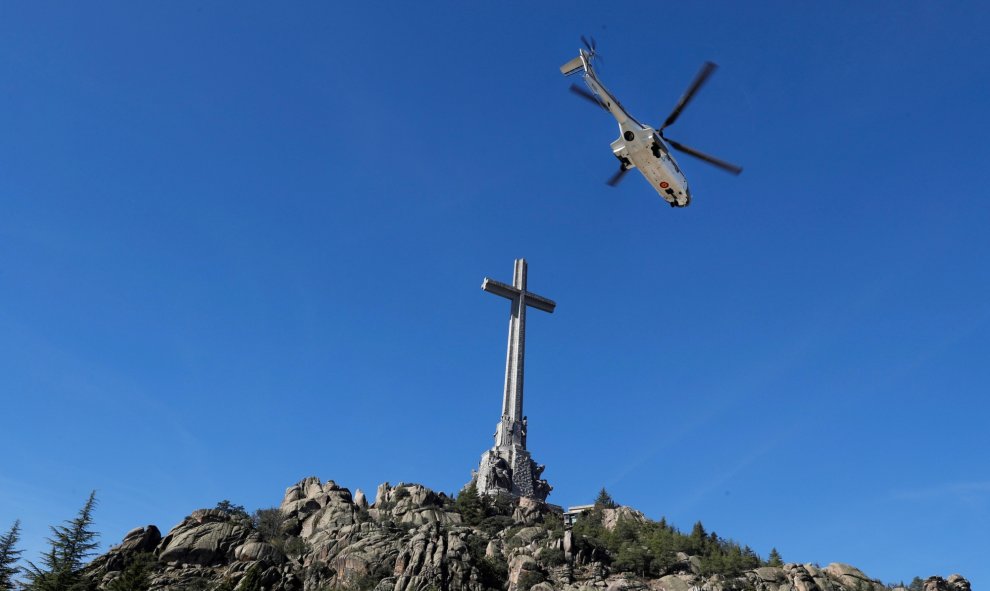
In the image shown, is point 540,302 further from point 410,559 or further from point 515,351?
point 410,559

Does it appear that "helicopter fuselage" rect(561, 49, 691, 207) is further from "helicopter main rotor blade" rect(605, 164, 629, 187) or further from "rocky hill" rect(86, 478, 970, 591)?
"rocky hill" rect(86, 478, 970, 591)

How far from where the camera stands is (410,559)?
5900 centimetres

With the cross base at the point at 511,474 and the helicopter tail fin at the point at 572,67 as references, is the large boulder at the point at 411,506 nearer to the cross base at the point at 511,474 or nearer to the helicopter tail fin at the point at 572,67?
the cross base at the point at 511,474

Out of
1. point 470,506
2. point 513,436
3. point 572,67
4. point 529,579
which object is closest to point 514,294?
point 513,436

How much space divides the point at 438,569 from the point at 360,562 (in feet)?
20.7

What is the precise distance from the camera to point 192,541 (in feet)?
207

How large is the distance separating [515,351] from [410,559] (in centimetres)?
3813

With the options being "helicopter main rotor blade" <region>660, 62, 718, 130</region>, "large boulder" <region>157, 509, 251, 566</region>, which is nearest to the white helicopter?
"helicopter main rotor blade" <region>660, 62, 718, 130</region>

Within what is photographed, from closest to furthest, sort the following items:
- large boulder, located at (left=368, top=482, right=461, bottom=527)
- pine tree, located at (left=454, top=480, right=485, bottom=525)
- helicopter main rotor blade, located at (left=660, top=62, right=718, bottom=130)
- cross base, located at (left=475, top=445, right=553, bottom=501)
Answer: helicopter main rotor blade, located at (left=660, top=62, right=718, bottom=130) < large boulder, located at (left=368, top=482, right=461, bottom=527) < pine tree, located at (left=454, top=480, right=485, bottom=525) < cross base, located at (left=475, top=445, right=553, bottom=501)

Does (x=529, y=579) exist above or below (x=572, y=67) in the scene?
below

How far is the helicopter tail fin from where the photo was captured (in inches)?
1845

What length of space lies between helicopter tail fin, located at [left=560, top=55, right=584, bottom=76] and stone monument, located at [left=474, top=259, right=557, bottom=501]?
4872 centimetres

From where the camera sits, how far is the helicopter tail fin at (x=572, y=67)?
46.9m

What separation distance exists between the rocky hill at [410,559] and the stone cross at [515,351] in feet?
48.0
